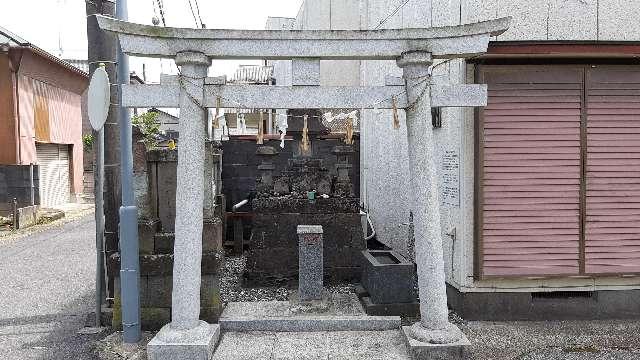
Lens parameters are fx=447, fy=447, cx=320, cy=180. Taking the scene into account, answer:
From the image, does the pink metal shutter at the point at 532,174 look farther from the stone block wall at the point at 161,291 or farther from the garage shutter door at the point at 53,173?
the garage shutter door at the point at 53,173

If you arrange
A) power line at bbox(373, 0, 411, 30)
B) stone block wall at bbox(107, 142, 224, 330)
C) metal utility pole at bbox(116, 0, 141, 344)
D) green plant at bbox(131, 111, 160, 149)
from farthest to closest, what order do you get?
power line at bbox(373, 0, 411, 30) → green plant at bbox(131, 111, 160, 149) → stone block wall at bbox(107, 142, 224, 330) → metal utility pole at bbox(116, 0, 141, 344)

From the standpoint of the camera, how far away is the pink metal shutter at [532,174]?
7.61 metres

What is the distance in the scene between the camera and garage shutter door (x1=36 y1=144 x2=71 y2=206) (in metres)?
23.5

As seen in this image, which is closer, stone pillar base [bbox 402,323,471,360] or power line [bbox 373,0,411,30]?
stone pillar base [bbox 402,323,471,360]

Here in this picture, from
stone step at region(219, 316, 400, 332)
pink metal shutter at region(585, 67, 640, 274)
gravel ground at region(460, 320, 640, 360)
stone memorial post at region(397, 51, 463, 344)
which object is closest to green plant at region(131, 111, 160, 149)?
stone step at region(219, 316, 400, 332)

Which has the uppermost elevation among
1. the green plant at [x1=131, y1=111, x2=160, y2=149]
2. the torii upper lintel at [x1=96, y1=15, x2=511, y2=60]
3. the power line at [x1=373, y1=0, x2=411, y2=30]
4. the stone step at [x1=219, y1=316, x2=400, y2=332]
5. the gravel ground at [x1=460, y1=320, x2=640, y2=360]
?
the power line at [x1=373, y1=0, x2=411, y2=30]

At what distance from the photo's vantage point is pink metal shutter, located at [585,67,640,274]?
769 cm

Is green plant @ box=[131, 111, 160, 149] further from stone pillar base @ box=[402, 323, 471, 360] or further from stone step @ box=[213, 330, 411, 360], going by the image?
stone pillar base @ box=[402, 323, 471, 360]

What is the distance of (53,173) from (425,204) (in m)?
24.6

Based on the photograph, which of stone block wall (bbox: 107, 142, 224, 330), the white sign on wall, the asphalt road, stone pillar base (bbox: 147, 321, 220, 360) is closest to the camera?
stone pillar base (bbox: 147, 321, 220, 360)

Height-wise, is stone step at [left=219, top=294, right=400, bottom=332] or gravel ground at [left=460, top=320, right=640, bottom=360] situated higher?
stone step at [left=219, top=294, right=400, bottom=332]

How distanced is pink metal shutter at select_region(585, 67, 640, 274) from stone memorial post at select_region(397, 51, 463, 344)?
3340 millimetres

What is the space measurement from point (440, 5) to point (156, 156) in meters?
5.99

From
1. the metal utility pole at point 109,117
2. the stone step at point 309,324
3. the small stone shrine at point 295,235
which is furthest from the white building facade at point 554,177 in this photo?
the metal utility pole at point 109,117
